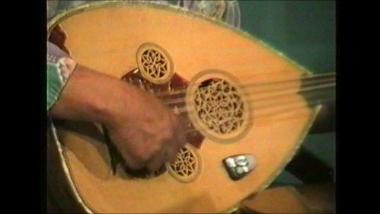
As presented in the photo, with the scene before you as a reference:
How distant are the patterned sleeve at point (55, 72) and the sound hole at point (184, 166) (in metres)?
0.21

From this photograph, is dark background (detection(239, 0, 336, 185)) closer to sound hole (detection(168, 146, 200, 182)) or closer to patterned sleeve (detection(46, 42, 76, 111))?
sound hole (detection(168, 146, 200, 182))

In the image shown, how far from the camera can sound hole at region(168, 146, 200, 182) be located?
107 cm

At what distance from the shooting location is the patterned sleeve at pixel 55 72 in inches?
40.9

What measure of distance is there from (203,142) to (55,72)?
25 centimetres

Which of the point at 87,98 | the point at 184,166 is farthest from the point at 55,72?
the point at 184,166

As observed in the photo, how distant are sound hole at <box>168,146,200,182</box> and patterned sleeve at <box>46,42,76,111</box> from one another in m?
0.21

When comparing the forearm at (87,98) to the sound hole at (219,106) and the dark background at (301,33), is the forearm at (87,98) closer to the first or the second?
the sound hole at (219,106)

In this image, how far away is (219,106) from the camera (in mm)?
1082

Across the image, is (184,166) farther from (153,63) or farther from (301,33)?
(301,33)

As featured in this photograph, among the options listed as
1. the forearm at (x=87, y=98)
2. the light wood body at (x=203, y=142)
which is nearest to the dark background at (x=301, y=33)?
the light wood body at (x=203, y=142)
